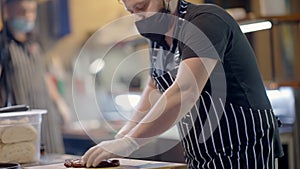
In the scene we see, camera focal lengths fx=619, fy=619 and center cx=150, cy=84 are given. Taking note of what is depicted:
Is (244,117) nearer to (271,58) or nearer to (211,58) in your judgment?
(211,58)

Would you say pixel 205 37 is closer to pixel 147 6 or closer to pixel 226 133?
pixel 147 6

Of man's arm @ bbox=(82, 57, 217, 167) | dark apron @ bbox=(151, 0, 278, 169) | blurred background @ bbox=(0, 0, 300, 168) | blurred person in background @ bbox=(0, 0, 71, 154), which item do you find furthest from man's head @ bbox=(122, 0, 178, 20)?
blurred person in background @ bbox=(0, 0, 71, 154)

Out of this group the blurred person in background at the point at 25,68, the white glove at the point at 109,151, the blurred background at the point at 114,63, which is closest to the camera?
the white glove at the point at 109,151

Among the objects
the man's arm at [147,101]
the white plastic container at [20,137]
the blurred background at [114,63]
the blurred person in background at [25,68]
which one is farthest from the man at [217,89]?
the blurred person in background at [25,68]

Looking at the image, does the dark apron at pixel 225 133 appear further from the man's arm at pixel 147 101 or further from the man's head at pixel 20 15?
the man's head at pixel 20 15

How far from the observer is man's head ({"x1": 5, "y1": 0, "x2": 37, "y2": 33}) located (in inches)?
136

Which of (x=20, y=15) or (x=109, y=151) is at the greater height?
(x=20, y=15)

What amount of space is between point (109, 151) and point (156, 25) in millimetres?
414

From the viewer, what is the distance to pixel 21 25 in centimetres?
349

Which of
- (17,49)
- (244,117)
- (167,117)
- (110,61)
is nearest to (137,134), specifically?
(167,117)

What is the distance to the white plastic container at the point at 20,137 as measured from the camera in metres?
1.98

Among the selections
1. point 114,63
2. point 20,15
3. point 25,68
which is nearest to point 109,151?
point 25,68

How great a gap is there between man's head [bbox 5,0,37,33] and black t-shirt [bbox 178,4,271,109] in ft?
6.10

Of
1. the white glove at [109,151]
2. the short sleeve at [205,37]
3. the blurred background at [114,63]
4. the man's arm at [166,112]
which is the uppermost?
the short sleeve at [205,37]
